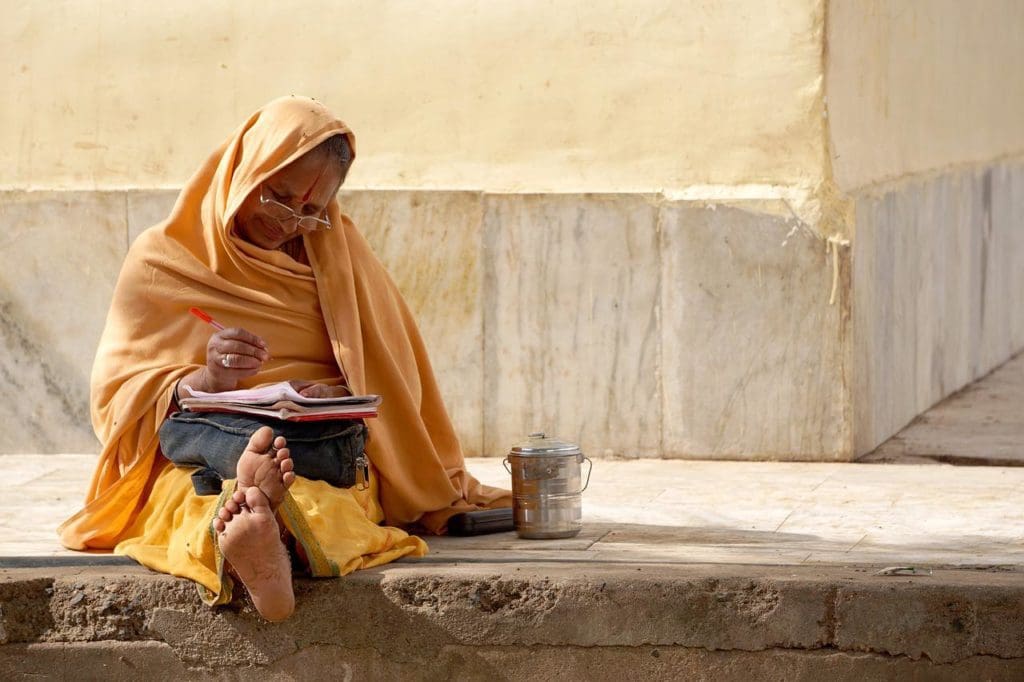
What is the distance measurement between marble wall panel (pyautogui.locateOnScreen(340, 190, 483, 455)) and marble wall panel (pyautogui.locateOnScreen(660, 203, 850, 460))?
2.37ft

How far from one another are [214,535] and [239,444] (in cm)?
28

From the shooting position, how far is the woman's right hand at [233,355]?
183 inches

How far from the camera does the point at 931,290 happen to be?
7.96 meters

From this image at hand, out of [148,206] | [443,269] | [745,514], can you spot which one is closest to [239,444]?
[745,514]

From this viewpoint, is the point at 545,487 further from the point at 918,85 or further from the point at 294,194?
the point at 918,85

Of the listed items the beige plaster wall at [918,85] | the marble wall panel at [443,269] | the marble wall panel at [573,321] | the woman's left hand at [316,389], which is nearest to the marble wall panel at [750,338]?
the marble wall panel at [573,321]

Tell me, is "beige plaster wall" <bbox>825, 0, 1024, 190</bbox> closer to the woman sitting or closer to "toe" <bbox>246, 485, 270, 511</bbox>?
the woman sitting

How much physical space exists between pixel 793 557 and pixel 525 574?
0.74 metres

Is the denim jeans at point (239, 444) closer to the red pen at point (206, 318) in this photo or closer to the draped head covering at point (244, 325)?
the draped head covering at point (244, 325)

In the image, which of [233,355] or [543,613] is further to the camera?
[233,355]

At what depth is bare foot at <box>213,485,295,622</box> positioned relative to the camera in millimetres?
4281

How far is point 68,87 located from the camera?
6.96 meters

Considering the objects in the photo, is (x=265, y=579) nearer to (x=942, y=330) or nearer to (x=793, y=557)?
(x=793, y=557)

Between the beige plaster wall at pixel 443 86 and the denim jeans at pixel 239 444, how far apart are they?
2153 mm
